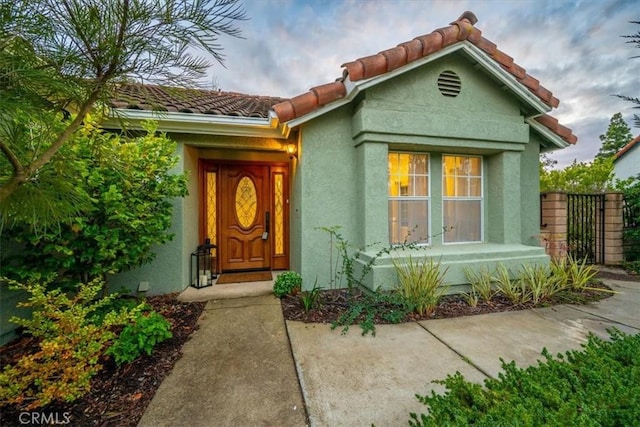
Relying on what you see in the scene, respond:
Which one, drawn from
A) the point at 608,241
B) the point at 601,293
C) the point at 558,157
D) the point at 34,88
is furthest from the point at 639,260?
the point at 558,157

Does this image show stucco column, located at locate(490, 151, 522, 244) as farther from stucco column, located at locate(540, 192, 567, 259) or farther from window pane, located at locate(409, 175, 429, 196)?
window pane, located at locate(409, 175, 429, 196)

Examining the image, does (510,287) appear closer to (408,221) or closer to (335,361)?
(408,221)

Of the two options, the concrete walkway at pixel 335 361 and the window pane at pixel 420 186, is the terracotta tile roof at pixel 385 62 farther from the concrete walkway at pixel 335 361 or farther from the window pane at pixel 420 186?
the concrete walkway at pixel 335 361

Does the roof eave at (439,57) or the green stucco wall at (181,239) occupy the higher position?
the roof eave at (439,57)

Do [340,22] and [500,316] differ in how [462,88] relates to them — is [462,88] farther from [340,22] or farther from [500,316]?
[500,316]

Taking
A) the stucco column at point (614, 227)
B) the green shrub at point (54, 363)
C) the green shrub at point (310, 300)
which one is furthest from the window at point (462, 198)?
the green shrub at point (54, 363)

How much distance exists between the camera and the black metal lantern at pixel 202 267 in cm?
522

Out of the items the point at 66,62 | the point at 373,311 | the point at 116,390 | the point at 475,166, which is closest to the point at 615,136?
the point at 475,166

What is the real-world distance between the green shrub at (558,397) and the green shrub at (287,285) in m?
3.40

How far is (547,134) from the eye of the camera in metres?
5.99

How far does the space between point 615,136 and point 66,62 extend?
5049cm

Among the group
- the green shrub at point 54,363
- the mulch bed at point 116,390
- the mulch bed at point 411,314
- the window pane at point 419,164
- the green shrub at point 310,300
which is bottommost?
the mulch bed at point 116,390

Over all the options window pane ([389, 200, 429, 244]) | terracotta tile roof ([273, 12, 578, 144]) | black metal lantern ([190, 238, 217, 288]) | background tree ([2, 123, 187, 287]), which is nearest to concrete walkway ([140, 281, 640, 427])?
black metal lantern ([190, 238, 217, 288])

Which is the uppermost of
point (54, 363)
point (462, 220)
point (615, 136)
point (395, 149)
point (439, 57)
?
point (615, 136)
